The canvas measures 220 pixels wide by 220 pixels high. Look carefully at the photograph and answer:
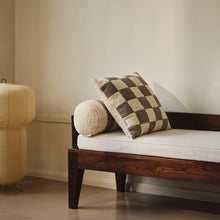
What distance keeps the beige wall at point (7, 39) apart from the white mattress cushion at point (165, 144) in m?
1.42

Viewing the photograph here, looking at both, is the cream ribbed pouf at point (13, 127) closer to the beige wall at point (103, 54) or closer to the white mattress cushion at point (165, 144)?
the beige wall at point (103, 54)

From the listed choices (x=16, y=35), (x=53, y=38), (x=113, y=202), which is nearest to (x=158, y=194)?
(x=113, y=202)

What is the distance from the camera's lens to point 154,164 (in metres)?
2.54

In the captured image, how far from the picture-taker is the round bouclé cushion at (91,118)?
2.67 meters

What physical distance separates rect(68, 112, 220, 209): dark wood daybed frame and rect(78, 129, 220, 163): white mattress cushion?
0.03 metres

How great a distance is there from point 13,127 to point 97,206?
2.96ft

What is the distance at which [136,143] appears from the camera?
102 inches

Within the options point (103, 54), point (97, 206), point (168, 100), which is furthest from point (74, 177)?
point (103, 54)

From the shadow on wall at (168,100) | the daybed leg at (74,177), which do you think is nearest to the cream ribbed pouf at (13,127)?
the daybed leg at (74,177)

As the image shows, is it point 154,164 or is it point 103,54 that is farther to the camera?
point 103,54

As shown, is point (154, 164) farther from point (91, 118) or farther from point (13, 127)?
point (13, 127)

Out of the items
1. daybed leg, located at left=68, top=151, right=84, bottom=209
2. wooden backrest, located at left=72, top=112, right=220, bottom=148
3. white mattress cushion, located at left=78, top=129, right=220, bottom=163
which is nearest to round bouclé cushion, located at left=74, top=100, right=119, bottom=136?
white mattress cushion, located at left=78, top=129, right=220, bottom=163

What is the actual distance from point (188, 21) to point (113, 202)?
1448mm

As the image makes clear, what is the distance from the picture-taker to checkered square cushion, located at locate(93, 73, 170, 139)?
263cm
